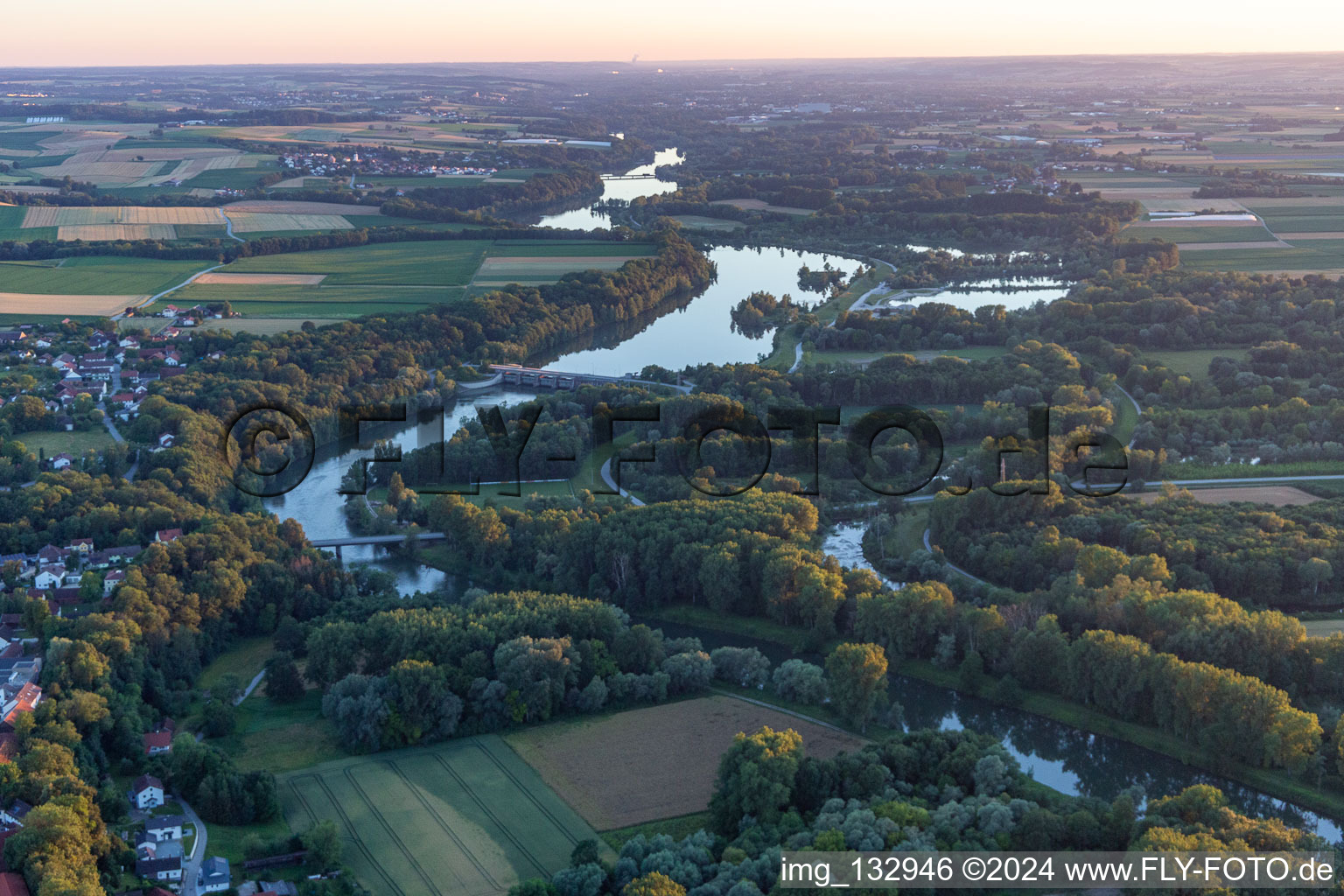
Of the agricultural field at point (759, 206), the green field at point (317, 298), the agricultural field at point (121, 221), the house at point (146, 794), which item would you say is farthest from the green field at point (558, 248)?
the house at point (146, 794)

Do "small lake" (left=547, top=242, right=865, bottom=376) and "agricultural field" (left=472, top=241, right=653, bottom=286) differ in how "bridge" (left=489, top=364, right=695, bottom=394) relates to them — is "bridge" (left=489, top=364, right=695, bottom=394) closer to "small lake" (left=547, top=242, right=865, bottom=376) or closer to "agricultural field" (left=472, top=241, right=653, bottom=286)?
"small lake" (left=547, top=242, right=865, bottom=376)

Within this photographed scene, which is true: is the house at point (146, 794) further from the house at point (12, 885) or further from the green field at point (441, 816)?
the house at point (12, 885)

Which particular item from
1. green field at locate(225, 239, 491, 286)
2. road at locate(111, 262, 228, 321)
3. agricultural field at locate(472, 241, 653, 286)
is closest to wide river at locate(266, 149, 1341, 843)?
agricultural field at locate(472, 241, 653, 286)

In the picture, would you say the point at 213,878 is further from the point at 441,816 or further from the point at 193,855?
the point at 441,816

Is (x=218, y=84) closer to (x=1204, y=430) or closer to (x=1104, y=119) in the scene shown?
(x=1104, y=119)

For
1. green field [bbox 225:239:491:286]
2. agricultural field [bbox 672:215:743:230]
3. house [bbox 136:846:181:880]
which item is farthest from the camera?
agricultural field [bbox 672:215:743:230]

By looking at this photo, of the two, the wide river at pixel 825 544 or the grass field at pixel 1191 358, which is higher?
the grass field at pixel 1191 358
